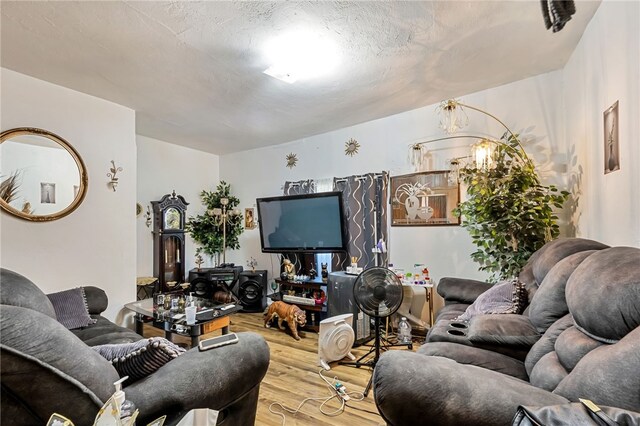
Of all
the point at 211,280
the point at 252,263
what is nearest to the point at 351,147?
the point at 252,263

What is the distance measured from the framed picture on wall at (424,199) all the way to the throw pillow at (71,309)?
320 centimetres

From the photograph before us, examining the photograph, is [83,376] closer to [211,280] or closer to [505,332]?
[505,332]

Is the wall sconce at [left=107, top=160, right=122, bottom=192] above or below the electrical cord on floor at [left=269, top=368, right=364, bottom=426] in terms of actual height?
above

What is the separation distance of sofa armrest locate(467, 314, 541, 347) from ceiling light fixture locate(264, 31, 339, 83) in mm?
2136

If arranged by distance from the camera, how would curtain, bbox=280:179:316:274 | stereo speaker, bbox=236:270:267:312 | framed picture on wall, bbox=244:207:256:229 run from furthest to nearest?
1. framed picture on wall, bbox=244:207:256:229
2. stereo speaker, bbox=236:270:267:312
3. curtain, bbox=280:179:316:274

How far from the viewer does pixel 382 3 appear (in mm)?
1843

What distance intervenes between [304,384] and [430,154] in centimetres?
271

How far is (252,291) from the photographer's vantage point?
4.61m

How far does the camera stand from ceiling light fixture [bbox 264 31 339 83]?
2.17 meters

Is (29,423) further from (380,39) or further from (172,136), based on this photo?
(172,136)

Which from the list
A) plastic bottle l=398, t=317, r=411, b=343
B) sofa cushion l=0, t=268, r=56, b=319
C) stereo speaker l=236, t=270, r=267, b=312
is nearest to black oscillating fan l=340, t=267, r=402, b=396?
plastic bottle l=398, t=317, r=411, b=343

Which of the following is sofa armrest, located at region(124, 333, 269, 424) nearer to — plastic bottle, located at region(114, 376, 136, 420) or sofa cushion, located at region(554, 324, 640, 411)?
plastic bottle, located at region(114, 376, 136, 420)

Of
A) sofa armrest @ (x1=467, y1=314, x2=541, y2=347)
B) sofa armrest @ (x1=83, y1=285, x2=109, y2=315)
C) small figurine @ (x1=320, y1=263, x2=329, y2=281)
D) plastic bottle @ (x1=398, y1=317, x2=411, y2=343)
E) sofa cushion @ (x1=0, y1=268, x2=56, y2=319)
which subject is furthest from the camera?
small figurine @ (x1=320, y1=263, x2=329, y2=281)

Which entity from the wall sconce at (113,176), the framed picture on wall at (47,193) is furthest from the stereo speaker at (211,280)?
the framed picture on wall at (47,193)
